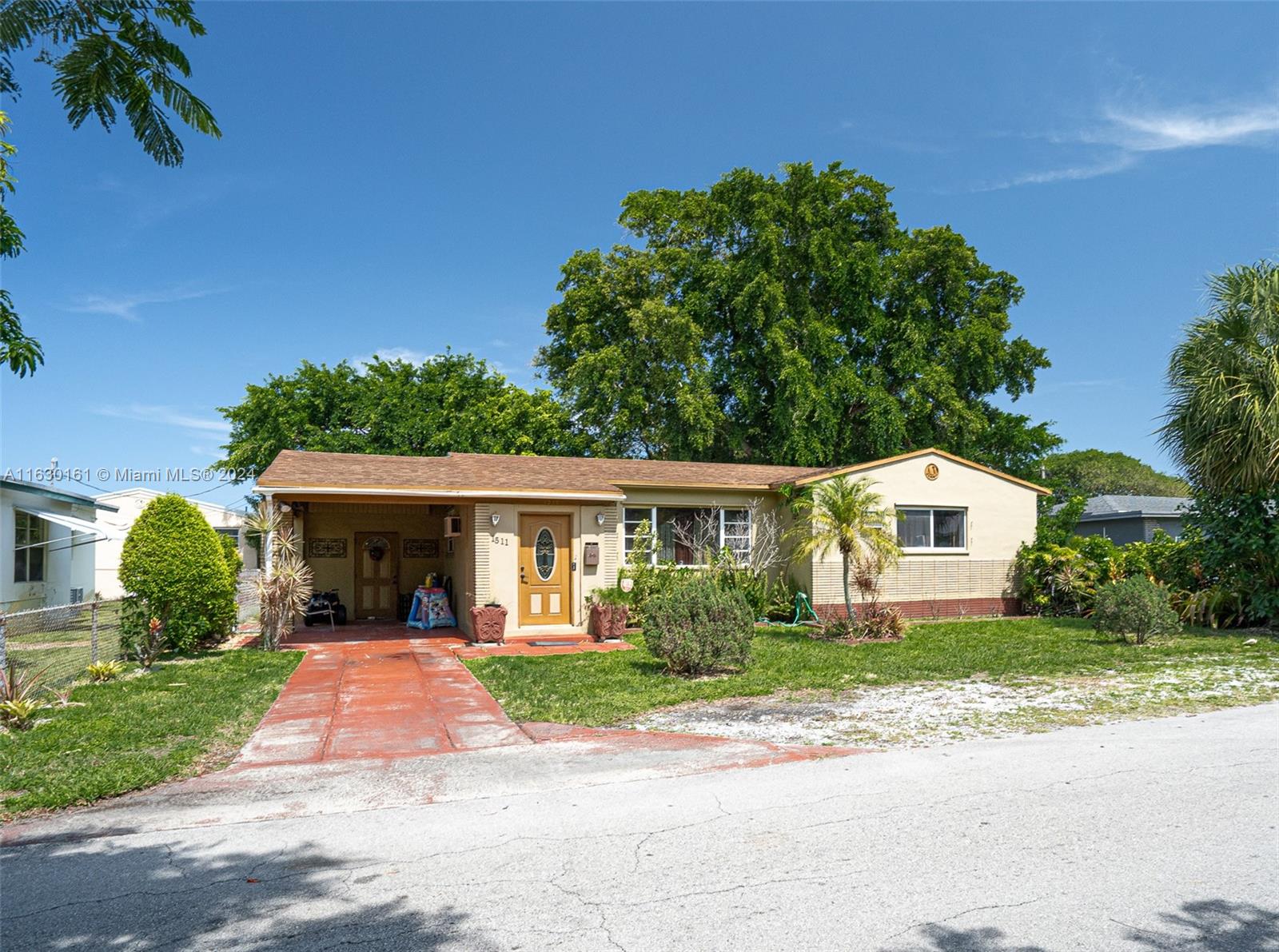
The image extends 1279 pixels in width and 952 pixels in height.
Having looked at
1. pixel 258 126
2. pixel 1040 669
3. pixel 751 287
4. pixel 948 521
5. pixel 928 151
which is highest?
pixel 928 151

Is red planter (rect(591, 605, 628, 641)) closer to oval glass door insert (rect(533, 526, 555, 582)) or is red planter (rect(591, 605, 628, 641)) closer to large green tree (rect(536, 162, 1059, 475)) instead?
oval glass door insert (rect(533, 526, 555, 582))

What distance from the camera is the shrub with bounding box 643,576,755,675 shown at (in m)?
10.9

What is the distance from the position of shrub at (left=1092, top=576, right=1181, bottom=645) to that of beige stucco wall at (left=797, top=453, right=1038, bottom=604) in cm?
481

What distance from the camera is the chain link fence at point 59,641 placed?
1013 centimetres

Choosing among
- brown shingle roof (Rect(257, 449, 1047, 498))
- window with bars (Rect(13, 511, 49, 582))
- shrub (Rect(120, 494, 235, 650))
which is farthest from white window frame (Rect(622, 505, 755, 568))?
window with bars (Rect(13, 511, 49, 582))

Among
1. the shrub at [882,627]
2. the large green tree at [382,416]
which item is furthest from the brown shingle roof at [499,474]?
the large green tree at [382,416]

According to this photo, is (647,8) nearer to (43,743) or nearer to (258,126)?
(258,126)

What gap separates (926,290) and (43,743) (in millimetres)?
28328

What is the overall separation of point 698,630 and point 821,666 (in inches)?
85.6

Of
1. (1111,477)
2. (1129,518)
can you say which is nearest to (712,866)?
(1129,518)

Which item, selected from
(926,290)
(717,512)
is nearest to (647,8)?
(717,512)

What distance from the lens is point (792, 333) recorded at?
92.5 ft

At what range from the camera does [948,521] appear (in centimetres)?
1886

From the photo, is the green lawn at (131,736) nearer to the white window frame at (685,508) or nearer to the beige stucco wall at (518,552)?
the beige stucco wall at (518,552)
